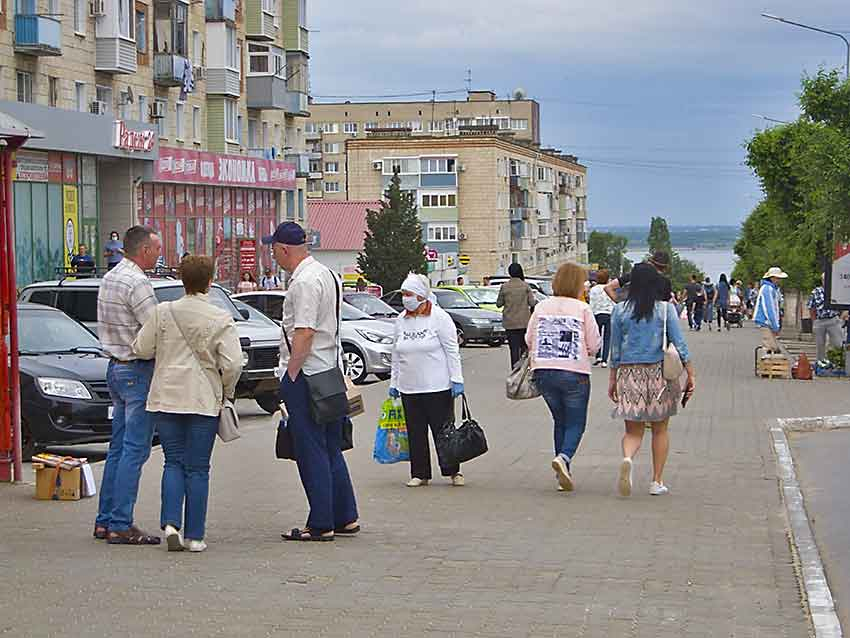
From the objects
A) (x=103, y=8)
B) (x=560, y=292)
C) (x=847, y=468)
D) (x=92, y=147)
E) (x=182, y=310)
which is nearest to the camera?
(x=182, y=310)

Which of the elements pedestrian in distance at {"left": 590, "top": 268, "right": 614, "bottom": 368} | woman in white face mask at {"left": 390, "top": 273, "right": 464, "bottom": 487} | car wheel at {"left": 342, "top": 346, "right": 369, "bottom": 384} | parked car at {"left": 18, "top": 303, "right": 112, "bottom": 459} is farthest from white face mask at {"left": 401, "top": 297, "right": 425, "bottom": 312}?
pedestrian in distance at {"left": 590, "top": 268, "right": 614, "bottom": 368}

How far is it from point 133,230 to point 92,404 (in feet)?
16.9

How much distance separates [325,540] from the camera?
9.21m

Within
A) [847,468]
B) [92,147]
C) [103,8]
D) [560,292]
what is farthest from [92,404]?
[103,8]

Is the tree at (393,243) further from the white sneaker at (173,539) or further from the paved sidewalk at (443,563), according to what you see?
the white sneaker at (173,539)

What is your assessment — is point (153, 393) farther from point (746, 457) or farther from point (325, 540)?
point (746, 457)

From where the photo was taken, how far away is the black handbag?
11688 millimetres

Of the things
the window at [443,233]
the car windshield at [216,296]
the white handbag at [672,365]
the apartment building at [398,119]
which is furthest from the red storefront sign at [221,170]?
the apartment building at [398,119]

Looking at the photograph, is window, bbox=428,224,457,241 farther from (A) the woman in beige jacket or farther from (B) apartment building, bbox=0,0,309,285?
(A) the woman in beige jacket

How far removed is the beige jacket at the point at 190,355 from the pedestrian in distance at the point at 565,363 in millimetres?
3485

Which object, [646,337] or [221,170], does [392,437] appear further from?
[221,170]

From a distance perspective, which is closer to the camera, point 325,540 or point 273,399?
point 325,540

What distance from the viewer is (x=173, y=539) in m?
8.76

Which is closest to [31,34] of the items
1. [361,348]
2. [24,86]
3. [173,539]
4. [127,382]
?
[24,86]
